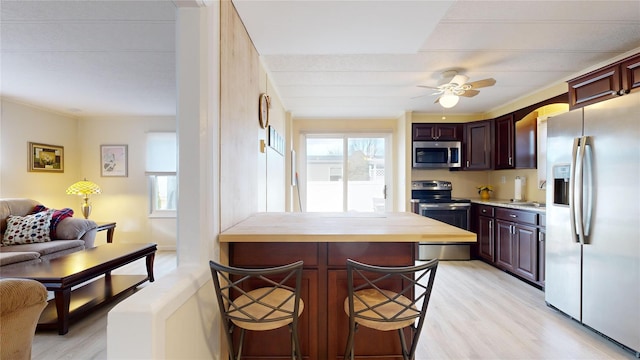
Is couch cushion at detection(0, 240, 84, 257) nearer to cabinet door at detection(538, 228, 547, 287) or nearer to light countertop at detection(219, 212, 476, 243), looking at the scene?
light countertop at detection(219, 212, 476, 243)

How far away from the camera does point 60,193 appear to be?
14.7 feet

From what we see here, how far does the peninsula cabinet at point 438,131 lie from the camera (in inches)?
178

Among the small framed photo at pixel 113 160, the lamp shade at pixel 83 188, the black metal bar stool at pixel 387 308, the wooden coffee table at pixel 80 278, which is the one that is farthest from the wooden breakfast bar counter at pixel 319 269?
the small framed photo at pixel 113 160

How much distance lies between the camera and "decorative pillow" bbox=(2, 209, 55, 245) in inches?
127

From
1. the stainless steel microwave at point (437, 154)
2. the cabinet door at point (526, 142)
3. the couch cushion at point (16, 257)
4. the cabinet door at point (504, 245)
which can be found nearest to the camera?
the couch cushion at point (16, 257)

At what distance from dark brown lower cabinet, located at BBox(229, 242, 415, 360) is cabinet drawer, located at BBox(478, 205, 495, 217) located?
2840mm

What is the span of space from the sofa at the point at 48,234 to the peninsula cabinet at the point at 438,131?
506cm

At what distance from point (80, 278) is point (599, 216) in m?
4.22

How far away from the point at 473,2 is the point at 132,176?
213 inches

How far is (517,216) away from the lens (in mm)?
3295

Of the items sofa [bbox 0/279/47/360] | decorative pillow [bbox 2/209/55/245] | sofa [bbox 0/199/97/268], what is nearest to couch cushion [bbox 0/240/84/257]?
sofa [bbox 0/199/97/268]

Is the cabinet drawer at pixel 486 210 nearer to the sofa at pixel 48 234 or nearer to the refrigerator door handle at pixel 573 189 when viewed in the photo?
the refrigerator door handle at pixel 573 189

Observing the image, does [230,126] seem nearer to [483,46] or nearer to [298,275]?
[298,275]

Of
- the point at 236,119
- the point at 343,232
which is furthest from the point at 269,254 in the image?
the point at 236,119
